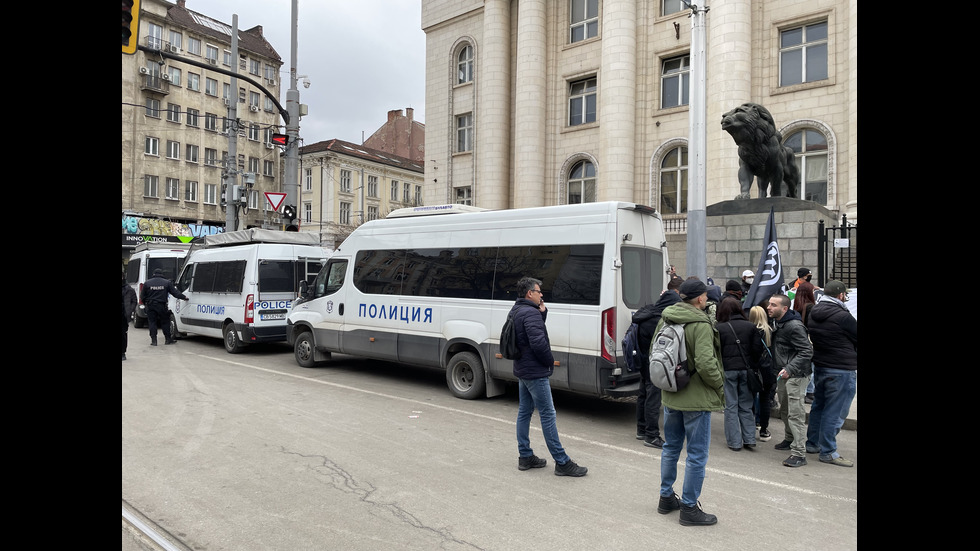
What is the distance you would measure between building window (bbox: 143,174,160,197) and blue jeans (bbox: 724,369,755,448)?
46753mm

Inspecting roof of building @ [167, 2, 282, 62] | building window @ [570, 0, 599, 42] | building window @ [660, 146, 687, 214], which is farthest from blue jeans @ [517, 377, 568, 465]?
roof of building @ [167, 2, 282, 62]

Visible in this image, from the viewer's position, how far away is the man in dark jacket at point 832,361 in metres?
6.18

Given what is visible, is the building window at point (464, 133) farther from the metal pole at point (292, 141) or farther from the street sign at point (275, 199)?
the street sign at point (275, 199)

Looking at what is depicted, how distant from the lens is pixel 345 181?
190 feet

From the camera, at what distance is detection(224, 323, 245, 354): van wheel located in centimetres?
1403

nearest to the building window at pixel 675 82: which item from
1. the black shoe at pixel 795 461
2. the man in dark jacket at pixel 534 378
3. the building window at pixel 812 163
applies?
the building window at pixel 812 163

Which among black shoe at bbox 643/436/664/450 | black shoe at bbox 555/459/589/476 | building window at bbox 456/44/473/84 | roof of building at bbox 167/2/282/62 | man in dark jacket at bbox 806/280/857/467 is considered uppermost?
roof of building at bbox 167/2/282/62

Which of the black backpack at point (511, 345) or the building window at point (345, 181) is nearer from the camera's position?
the black backpack at point (511, 345)

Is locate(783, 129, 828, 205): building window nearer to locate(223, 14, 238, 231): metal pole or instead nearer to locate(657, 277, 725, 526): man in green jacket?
locate(223, 14, 238, 231): metal pole

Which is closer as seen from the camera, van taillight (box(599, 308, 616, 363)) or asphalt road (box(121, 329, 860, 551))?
asphalt road (box(121, 329, 860, 551))

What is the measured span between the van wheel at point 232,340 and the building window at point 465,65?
72.7 ft

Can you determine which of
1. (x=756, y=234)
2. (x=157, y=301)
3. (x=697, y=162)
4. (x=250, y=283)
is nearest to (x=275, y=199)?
(x=157, y=301)
